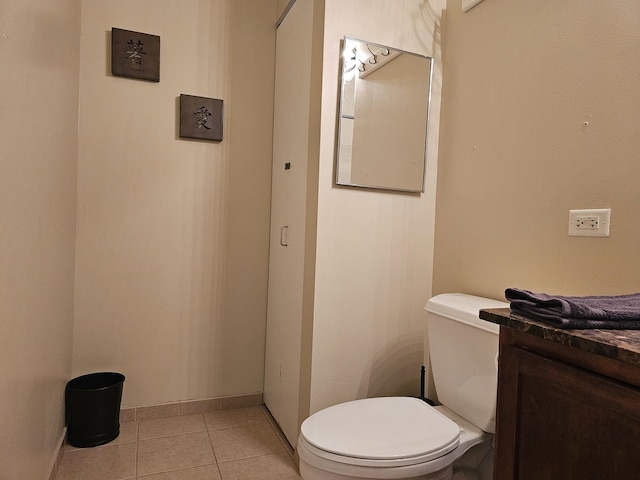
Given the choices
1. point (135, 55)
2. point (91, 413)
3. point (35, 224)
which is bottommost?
point (91, 413)

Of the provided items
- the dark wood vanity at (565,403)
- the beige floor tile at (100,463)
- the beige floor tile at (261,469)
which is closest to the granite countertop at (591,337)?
the dark wood vanity at (565,403)

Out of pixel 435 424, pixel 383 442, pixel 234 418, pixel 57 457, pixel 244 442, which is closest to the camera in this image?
pixel 383 442

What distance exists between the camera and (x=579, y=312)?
0.71 meters

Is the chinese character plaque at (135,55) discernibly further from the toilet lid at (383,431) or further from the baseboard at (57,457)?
the toilet lid at (383,431)

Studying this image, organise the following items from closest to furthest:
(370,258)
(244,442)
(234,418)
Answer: (370,258) → (244,442) → (234,418)

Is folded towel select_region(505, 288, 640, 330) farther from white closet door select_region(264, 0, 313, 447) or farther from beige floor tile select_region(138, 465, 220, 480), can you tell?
beige floor tile select_region(138, 465, 220, 480)

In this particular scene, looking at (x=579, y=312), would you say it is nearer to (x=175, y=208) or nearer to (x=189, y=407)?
(x=175, y=208)

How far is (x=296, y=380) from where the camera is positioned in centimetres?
180

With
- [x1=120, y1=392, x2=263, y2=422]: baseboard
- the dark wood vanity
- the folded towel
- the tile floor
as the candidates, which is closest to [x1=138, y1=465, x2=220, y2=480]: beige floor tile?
the tile floor

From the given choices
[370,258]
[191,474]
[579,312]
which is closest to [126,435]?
[191,474]

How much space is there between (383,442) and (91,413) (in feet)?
4.75

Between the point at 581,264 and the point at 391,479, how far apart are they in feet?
2.85

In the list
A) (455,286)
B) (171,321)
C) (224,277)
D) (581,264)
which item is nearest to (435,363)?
(455,286)

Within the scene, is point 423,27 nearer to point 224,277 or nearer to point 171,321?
point 224,277
